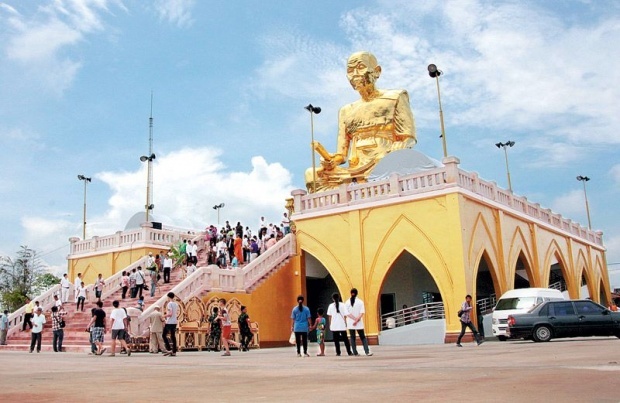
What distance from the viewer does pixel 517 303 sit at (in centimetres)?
1948

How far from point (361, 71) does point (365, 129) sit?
3.06 m

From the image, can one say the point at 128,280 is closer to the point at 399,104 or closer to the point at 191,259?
the point at 191,259

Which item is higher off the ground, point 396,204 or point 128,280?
point 396,204

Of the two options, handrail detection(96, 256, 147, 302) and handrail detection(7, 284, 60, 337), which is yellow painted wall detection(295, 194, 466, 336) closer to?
handrail detection(96, 256, 147, 302)

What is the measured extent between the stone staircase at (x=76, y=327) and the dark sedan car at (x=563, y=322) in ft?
37.3

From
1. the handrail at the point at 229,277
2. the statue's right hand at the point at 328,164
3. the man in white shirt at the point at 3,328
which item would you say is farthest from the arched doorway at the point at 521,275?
the man in white shirt at the point at 3,328

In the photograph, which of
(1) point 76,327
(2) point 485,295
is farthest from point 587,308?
(1) point 76,327

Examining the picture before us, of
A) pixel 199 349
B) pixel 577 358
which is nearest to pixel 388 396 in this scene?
pixel 577 358

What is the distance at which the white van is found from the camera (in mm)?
18969

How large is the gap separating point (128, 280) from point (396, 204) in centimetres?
1009

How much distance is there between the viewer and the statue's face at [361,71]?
1291 inches

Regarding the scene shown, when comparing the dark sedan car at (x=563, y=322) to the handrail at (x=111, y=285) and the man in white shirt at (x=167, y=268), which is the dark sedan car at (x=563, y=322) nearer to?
the man in white shirt at (x=167, y=268)

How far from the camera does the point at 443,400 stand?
5.07 meters

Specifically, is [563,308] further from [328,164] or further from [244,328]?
[328,164]
